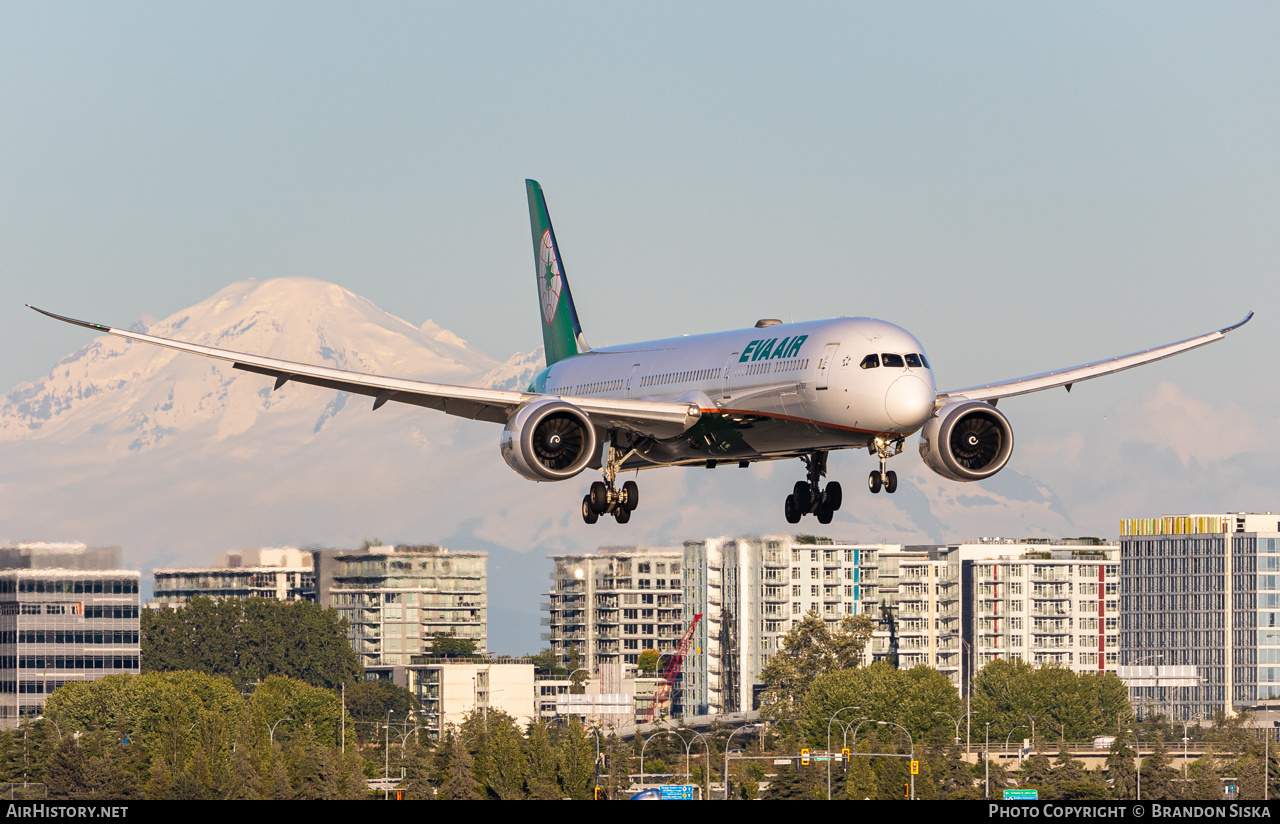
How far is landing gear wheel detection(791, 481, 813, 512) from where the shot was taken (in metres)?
77.2

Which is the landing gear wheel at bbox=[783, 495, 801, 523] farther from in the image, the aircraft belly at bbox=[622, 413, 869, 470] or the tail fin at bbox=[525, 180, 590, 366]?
the tail fin at bbox=[525, 180, 590, 366]

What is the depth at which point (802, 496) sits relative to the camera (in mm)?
77500

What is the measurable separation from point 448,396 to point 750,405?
1192 cm

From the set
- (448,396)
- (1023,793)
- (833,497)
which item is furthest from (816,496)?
(1023,793)

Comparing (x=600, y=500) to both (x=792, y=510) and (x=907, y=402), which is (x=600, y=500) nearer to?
(x=792, y=510)

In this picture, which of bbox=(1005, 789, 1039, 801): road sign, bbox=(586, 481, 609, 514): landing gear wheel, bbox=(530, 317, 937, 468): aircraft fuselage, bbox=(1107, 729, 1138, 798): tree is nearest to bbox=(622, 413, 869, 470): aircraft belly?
bbox=(530, 317, 937, 468): aircraft fuselage

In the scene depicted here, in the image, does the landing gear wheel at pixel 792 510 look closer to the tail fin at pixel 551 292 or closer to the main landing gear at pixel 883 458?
the main landing gear at pixel 883 458

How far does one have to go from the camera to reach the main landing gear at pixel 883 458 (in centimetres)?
6675

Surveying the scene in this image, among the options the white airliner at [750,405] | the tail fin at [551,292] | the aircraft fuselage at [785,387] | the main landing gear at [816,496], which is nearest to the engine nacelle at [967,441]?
the white airliner at [750,405]

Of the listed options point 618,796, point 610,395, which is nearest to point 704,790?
point 618,796
